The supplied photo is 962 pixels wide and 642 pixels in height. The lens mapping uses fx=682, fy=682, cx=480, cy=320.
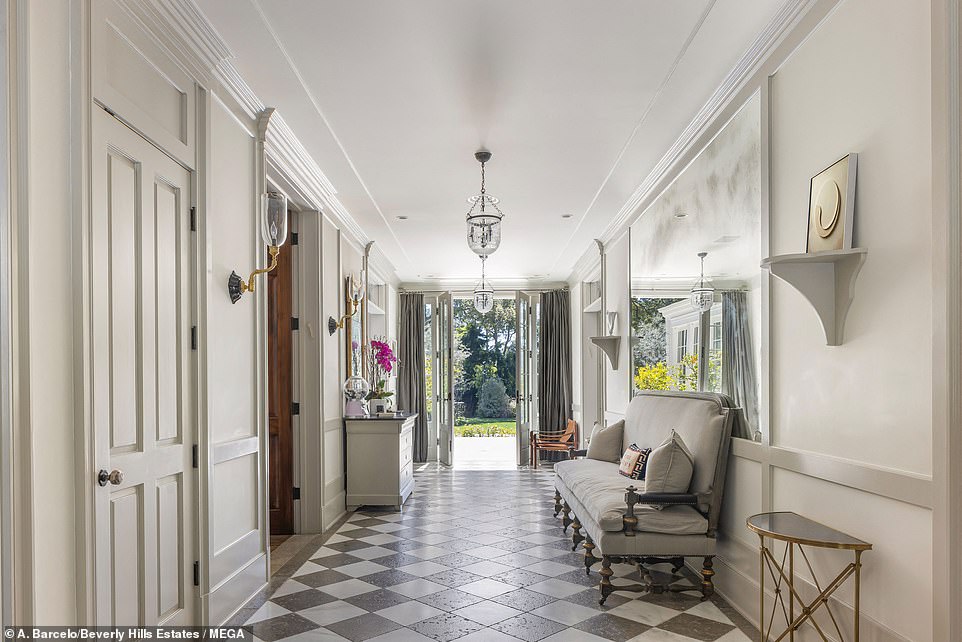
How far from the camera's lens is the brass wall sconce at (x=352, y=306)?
232 inches

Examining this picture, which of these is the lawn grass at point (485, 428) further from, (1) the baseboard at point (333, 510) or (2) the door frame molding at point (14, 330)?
(2) the door frame molding at point (14, 330)

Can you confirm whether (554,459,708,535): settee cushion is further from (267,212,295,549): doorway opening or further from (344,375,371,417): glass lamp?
(344,375,371,417): glass lamp

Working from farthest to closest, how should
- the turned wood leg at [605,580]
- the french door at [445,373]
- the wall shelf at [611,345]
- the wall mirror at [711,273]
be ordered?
the french door at [445,373] → the wall shelf at [611,345] → the turned wood leg at [605,580] → the wall mirror at [711,273]

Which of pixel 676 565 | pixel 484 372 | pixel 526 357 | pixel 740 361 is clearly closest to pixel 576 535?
pixel 676 565

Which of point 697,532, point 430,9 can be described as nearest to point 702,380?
point 697,532

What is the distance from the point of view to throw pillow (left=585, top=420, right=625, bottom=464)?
5414 mm

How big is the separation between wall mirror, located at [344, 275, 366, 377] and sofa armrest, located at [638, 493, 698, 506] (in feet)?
11.3

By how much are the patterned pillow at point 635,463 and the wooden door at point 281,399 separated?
101 inches

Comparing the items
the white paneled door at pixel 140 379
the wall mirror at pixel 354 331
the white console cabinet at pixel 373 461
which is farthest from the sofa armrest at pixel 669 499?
the wall mirror at pixel 354 331

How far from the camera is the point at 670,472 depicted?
3652mm

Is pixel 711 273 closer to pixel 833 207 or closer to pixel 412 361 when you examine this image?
pixel 833 207

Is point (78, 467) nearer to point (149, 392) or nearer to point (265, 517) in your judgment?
point (149, 392)

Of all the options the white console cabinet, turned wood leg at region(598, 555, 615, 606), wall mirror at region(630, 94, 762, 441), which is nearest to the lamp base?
turned wood leg at region(598, 555, 615, 606)

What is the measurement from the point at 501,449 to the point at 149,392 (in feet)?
31.7
